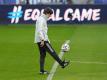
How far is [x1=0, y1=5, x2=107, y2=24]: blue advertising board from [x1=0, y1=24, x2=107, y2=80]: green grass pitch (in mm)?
506

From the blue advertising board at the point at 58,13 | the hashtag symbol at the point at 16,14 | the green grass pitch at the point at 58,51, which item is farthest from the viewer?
the hashtag symbol at the point at 16,14

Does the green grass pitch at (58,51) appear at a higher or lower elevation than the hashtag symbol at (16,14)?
lower

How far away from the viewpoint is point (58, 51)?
66.8 feet

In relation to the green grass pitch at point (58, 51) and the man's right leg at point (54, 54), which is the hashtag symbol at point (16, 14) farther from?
the man's right leg at point (54, 54)

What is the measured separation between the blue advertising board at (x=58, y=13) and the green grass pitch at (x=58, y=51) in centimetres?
51

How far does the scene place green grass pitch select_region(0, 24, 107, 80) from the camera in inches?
621

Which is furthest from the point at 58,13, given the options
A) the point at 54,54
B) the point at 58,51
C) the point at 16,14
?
the point at 54,54

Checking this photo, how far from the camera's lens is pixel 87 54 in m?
19.8

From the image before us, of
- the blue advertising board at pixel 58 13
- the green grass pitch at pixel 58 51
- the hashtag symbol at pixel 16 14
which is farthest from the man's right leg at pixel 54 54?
the hashtag symbol at pixel 16 14

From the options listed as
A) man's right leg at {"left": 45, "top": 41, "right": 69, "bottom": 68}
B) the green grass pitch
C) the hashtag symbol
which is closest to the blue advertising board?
the hashtag symbol

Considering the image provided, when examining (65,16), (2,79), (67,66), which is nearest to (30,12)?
(65,16)

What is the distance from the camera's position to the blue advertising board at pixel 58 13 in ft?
99.5

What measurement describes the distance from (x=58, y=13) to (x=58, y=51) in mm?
10173

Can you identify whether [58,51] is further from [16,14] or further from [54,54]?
[16,14]
